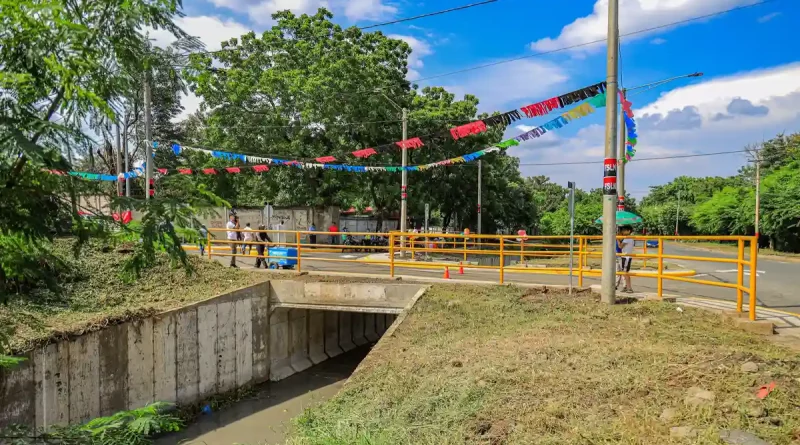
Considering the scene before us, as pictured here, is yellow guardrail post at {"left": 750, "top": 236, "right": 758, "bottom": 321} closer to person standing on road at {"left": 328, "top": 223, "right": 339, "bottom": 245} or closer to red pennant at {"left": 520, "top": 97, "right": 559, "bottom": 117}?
red pennant at {"left": 520, "top": 97, "right": 559, "bottom": 117}

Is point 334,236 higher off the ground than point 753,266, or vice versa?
point 753,266

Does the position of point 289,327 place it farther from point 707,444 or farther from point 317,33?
point 317,33

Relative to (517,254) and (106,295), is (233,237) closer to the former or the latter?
(106,295)

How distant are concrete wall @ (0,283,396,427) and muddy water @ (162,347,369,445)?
536mm

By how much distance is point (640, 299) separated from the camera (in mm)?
9641

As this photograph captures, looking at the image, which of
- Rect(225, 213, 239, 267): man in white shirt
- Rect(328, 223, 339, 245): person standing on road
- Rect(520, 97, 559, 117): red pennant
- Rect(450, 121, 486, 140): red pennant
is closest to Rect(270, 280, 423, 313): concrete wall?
Rect(225, 213, 239, 267): man in white shirt

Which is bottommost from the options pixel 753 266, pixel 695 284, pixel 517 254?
pixel 695 284

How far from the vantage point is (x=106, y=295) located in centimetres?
1155

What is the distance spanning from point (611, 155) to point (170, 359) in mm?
9401

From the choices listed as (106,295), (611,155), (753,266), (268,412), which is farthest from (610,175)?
(106,295)

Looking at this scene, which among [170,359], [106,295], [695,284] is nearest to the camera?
[170,359]

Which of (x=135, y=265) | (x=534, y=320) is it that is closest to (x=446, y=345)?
(x=534, y=320)

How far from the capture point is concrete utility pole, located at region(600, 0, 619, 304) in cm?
898

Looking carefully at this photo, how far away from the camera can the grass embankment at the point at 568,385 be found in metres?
4.36
